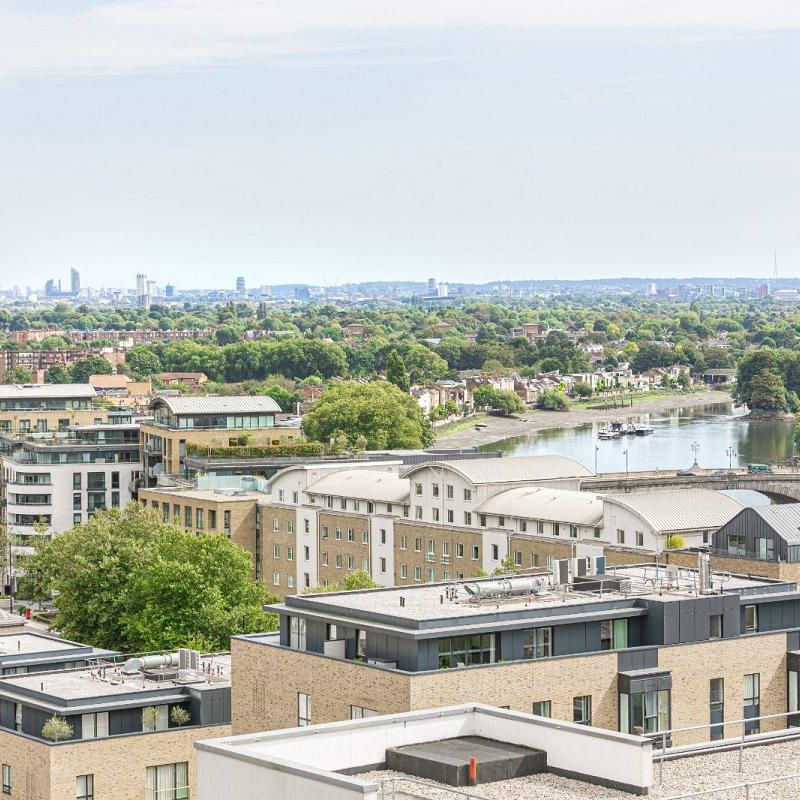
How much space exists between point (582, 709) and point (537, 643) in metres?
1.14

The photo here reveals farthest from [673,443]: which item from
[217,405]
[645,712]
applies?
[645,712]

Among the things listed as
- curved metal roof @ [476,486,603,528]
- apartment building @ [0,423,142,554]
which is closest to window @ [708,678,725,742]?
curved metal roof @ [476,486,603,528]

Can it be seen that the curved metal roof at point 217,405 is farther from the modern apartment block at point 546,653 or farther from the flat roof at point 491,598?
the modern apartment block at point 546,653

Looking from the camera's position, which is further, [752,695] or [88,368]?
[88,368]

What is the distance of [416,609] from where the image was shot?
28688mm

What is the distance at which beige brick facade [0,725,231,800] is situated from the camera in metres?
33.5

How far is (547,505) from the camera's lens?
52.2 m

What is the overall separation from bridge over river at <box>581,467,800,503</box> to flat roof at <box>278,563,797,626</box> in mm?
27458

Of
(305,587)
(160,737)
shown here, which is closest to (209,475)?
(305,587)

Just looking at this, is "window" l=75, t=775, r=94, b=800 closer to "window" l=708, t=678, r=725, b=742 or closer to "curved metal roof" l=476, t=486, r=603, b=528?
"window" l=708, t=678, r=725, b=742

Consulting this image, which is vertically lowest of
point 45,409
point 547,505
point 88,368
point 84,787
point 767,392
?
point 84,787

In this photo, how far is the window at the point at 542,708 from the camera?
91.1ft

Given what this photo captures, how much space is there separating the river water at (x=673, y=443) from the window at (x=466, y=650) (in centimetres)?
9457

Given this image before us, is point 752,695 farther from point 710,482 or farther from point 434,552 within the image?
point 710,482
